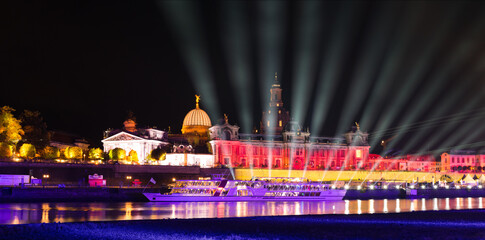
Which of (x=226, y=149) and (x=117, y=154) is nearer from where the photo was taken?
(x=117, y=154)

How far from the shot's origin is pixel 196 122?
142 m

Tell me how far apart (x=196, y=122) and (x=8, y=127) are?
5654cm

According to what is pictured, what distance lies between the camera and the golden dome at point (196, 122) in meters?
141

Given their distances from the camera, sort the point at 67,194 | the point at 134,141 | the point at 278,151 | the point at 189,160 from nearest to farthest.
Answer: the point at 67,194
the point at 134,141
the point at 189,160
the point at 278,151

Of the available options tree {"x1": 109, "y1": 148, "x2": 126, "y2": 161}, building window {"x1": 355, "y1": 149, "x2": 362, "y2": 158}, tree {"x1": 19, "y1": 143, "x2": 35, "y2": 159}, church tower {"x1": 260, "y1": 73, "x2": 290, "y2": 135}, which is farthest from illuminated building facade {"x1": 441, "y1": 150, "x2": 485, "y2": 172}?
tree {"x1": 19, "y1": 143, "x2": 35, "y2": 159}

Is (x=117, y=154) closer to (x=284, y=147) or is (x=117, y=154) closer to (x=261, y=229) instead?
(x=284, y=147)

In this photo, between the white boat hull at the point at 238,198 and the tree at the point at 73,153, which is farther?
the tree at the point at 73,153

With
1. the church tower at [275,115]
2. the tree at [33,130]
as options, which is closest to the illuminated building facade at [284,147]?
the church tower at [275,115]

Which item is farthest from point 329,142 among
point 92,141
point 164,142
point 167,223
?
point 167,223

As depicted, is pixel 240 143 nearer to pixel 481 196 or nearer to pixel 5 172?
pixel 481 196

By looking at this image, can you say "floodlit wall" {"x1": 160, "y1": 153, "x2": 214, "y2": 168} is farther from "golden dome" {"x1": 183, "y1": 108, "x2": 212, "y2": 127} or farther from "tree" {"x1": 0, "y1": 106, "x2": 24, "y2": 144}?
"tree" {"x1": 0, "y1": 106, "x2": 24, "y2": 144}

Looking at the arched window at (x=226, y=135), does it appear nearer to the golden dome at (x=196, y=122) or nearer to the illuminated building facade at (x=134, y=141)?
the golden dome at (x=196, y=122)

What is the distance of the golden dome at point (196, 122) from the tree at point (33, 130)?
4534cm

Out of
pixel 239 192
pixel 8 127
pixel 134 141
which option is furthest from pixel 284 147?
pixel 8 127
